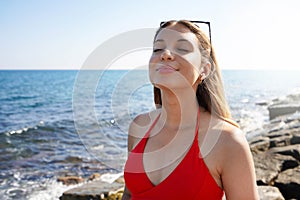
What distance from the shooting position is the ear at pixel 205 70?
235cm

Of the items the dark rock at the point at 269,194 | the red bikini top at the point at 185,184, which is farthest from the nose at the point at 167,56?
the dark rock at the point at 269,194

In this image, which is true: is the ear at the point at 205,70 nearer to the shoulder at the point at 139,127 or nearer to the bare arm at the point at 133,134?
the shoulder at the point at 139,127

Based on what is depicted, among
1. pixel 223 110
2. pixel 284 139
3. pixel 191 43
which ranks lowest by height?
pixel 284 139

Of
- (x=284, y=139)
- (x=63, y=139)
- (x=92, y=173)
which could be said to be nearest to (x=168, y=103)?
(x=284, y=139)

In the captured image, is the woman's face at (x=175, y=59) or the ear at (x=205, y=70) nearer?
the woman's face at (x=175, y=59)

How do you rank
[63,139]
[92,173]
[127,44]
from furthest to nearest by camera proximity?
[63,139]
[92,173]
[127,44]

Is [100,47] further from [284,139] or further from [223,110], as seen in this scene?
[284,139]

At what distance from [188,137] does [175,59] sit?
0.54m

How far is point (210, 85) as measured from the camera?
2459 millimetres

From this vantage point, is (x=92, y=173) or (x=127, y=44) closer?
(x=127, y=44)

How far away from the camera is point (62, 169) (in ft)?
36.0

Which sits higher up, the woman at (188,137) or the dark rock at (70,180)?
the woman at (188,137)

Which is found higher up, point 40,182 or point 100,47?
point 100,47

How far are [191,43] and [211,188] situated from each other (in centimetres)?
87
